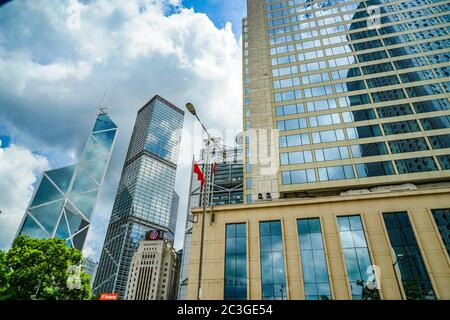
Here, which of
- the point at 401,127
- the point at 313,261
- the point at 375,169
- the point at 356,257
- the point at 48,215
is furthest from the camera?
the point at 48,215

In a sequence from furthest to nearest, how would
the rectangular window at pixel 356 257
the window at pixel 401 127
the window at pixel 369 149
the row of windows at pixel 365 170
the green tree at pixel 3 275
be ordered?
the window at pixel 401 127 < the window at pixel 369 149 < the row of windows at pixel 365 170 < the green tree at pixel 3 275 < the rectangular window at pixel 356 257

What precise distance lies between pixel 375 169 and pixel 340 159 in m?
5.26

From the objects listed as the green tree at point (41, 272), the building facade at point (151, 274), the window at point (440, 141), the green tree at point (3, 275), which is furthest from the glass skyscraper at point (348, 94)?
the building facade at point (151, 274)

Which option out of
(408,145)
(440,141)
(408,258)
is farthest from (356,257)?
(440,141)

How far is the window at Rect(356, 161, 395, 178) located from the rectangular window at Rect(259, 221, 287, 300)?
20.0 meters

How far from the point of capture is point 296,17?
59.1 metres

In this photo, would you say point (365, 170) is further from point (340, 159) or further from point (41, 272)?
point (41, 272)

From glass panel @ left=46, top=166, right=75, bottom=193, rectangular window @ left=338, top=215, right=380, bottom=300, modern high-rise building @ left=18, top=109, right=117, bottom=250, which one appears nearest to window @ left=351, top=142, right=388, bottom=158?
rectangular window @ left=338, top=215, right=380, bottom=300

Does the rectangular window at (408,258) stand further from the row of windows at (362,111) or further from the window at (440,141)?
the row of windows at (362,111)

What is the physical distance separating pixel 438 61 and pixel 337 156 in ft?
92.7

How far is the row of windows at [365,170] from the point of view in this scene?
38.4m

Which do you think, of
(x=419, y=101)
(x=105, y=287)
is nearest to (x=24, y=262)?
(x=419, y=101)

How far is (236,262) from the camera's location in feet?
88.6

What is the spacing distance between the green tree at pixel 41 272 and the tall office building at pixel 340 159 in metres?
23.7
